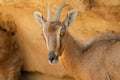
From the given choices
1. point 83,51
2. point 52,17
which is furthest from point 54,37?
point 52,17

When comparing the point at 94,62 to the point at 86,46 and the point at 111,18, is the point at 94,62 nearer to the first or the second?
the point at 86,46

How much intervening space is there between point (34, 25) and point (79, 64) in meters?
3.21

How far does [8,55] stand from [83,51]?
3.95 metres

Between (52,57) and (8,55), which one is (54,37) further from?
(8,55)

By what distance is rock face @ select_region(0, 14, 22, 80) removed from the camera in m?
10.5

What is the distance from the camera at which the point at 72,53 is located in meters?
7.15

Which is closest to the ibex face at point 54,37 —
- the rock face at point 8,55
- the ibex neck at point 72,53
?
the ibex neck at point 72,53

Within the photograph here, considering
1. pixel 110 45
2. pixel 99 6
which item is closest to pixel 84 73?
pixel 110 45

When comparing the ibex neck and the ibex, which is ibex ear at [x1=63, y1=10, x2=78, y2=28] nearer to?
the ibex

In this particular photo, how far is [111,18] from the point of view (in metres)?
8.43

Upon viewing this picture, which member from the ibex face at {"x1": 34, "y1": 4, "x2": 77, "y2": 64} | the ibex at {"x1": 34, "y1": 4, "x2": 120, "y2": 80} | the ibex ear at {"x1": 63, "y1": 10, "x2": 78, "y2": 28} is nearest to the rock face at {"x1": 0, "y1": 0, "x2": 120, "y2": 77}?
the ibex ear at {"x1": 63, "y1": 10, "x2": 78, "y2": 28}

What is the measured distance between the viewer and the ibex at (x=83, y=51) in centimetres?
668

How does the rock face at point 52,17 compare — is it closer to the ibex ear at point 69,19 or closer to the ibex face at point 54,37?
the ibex ear at point 69,19

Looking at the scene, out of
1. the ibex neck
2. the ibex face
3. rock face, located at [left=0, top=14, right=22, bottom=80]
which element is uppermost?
the ibex face
